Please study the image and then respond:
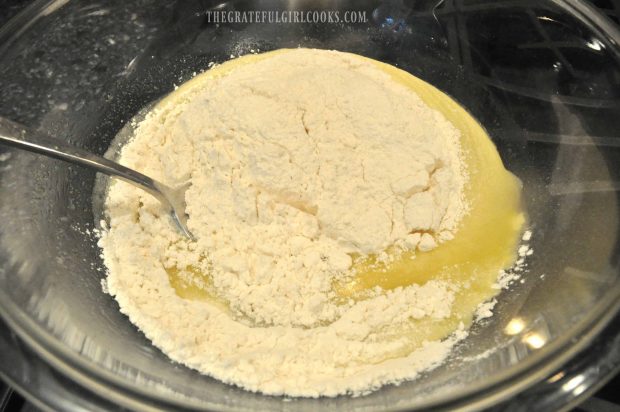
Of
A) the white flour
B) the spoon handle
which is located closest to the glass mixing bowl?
the white flour

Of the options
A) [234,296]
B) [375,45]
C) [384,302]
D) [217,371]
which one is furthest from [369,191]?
[375,45]

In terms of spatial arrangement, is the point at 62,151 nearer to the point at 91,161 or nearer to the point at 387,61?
the point at 91,161

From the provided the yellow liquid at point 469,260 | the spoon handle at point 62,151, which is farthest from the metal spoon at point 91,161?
the yellow liquid at point 469,260

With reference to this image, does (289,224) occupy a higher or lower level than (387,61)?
lower

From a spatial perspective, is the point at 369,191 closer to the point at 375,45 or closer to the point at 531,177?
the point at 531,177

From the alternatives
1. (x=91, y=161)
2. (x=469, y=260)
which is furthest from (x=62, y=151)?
(x=469, y=260)

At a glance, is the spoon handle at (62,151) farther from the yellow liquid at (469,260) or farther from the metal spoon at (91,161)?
the yellow liquid at (469,260)
